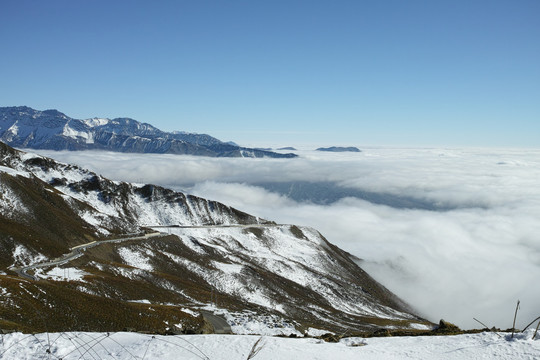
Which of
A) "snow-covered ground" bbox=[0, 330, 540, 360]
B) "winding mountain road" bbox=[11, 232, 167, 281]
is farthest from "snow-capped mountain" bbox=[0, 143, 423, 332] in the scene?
"snow-covered ground" bbox=[0, 330, 540, 360]

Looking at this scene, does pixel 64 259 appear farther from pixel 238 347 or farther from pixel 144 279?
pixel 238 347

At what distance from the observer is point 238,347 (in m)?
21.7

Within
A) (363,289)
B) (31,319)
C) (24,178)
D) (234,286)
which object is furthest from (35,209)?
(363,289)

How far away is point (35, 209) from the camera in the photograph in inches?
4934

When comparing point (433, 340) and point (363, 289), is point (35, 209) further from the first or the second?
point (363, 289)

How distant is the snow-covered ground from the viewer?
1938cm

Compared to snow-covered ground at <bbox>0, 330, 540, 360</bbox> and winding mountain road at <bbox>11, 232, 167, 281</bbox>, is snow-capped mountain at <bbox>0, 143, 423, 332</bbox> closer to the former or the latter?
winding mountain road at <bbox>11, 232, 167, 281</bbox>

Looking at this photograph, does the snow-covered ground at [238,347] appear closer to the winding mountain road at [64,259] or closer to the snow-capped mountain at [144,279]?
the snow-capped mountain at [144,279]

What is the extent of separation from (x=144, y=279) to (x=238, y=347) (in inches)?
3306

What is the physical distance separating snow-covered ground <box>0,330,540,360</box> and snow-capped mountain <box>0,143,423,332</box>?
1577cm

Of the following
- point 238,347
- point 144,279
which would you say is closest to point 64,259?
point 144,279

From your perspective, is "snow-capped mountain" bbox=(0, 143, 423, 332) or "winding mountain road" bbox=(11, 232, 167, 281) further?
"winding mountain road" bbox=(11, 232, 167, 281)

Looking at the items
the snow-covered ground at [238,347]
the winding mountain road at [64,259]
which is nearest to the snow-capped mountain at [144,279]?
the winding mountain road at [64,259]

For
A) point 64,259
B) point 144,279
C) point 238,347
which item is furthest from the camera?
point 144,279
